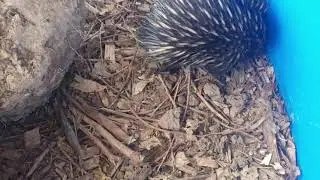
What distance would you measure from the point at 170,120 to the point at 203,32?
57 cm

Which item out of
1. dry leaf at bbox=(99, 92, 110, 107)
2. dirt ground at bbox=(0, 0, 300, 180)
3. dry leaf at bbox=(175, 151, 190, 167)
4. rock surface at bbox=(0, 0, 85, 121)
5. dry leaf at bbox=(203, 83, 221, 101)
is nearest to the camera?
rock surface at bbox=(0, 0, 85, 121)

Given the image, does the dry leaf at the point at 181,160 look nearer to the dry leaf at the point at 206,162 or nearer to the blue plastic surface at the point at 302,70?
the dry leaf at the point at 206,162

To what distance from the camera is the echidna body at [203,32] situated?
3002 millimetres

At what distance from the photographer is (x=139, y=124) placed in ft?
9.64

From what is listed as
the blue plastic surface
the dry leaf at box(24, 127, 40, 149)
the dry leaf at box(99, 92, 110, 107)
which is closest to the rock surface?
the dry leaf at box(24, 127, 40, 149)

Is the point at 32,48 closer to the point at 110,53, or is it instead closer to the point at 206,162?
the point at 110,53

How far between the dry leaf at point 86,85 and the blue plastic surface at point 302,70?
3.83 feet

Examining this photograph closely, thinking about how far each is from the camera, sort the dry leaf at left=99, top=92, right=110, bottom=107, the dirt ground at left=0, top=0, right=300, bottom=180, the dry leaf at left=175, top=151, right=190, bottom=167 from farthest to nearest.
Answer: the dry leaf at left=99, top=92, right=110, bottom=107, the dry leaf at left=175, top=151, right=190, bottom=167, the dirt ground at left=0, top=0, right=300, bottom=180

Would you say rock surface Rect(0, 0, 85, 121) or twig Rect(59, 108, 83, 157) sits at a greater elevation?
rock surface Rect(0, 0, 85, 121)

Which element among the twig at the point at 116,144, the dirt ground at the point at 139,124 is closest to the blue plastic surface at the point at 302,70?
the dirt ground at the point at 139,124

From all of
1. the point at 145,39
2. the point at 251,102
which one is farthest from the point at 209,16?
the point at 251,102

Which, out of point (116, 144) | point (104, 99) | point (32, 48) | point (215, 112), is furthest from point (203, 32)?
point (32, 48)

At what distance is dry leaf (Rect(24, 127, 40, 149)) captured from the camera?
2719 millimetres

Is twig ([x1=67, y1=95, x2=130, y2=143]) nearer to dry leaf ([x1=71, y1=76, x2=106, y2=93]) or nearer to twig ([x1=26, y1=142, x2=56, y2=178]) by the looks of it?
dry leaf ([x1=71, y1=76, x2=106, y2=93])
